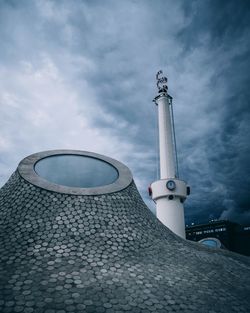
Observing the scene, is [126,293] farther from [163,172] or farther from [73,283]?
[163,172]

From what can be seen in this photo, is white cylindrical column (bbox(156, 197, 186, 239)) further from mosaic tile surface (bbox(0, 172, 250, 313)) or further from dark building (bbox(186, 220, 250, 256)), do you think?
dark building (bbox(186, 220, 250, 256))

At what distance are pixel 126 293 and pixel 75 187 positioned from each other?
5.80 metres

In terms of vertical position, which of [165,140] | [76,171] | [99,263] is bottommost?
[99,263]

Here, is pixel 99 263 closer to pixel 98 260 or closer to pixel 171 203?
pixel 98 260

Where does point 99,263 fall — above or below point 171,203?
below

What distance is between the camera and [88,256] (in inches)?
368

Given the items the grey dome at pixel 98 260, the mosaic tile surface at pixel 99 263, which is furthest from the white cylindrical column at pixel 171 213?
the mosaic tile surface at pixel 99 263

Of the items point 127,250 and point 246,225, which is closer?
point 127,250

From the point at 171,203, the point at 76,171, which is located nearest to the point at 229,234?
the point at 171,203

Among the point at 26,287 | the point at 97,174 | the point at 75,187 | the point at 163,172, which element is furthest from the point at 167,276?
the point at 163,172

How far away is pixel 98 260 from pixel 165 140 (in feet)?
76.8

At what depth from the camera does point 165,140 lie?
31453mm

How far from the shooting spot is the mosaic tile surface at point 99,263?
7.43m

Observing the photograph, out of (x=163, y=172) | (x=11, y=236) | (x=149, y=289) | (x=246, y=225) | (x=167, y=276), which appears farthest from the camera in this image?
(x=246, y=225)
